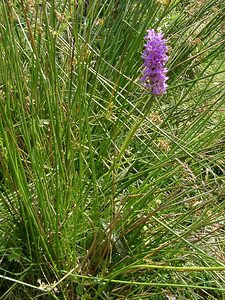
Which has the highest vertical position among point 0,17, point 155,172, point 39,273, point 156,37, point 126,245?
point 156,37

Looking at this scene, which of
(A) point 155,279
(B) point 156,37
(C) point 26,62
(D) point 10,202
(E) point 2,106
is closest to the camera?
(B) point 156,37

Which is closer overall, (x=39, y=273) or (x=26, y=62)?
(x=39, y=273)

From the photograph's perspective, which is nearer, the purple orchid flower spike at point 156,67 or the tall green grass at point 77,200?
the purple orchid flower spike at point 156,67

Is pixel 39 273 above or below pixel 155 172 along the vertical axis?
below

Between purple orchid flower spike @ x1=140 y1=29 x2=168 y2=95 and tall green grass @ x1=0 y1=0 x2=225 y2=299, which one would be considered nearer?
purple orchid flower spike @ x1=140 y1=29 x2=168 y2=95

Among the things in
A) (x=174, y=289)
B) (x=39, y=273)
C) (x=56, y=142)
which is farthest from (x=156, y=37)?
(x=174, y=289)

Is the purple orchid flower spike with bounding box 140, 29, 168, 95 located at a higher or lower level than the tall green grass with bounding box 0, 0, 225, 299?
higher

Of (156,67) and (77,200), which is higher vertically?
(156,67)

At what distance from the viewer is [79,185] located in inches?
52.0

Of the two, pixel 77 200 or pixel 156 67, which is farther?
pixel 77 200

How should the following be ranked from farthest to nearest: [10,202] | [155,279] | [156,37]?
[155,279]
[10,202]
[156,37]

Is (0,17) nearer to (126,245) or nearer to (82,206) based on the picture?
(82,206)

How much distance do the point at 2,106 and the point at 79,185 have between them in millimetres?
282

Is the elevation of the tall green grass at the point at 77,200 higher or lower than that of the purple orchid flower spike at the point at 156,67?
lower
